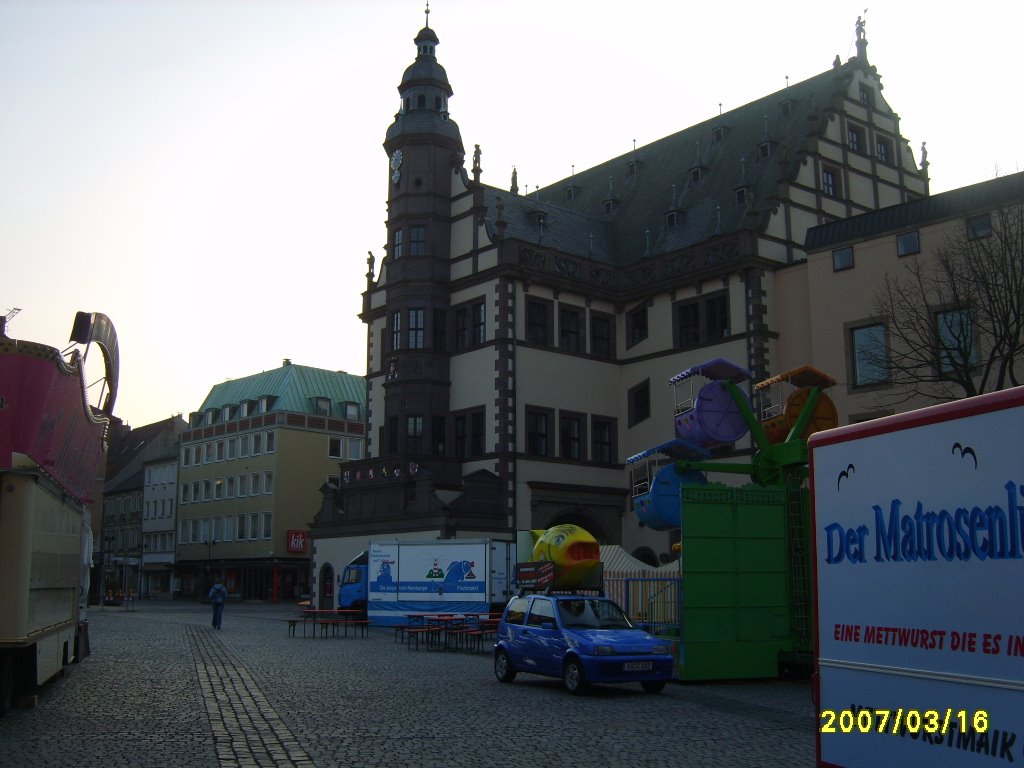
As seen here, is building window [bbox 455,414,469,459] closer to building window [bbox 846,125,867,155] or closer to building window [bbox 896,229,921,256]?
building window [bbox 896,229,921,256]

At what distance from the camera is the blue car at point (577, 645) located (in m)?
17.3

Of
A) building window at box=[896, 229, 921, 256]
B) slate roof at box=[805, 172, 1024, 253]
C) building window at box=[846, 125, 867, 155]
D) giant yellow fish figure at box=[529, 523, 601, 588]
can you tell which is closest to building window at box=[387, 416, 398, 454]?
giant yellow fish figure at box=[529, 523, 601, 588]

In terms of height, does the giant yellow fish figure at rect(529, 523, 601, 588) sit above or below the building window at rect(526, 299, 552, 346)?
below

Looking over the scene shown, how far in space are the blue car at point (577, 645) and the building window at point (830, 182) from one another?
30.2 meters

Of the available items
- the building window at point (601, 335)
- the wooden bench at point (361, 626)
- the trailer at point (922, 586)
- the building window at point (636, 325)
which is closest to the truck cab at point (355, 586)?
the wooden bench at point (361, 626)

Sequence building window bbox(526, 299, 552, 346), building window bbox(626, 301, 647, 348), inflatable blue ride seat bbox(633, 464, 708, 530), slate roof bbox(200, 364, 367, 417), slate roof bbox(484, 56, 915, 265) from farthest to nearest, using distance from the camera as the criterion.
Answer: slate roof bbox(200, 364, 367, 417)
building window bbox(626, 301, 647, 348)
slate roof bbox(484, 56, 915, 265)
building window bbox(526, 299, 552, 346)
inflatable blue ride seat bbox(633, 464, 708, 530)

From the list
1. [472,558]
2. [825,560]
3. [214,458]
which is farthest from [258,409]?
[825,560]

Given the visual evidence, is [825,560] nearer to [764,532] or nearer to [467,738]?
[467,738]

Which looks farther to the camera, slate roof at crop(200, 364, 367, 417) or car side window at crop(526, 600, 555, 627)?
slate roof at crop(200, 364, 367, 417)

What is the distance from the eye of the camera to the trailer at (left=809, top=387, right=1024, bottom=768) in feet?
21.7

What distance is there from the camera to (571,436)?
45.2 m

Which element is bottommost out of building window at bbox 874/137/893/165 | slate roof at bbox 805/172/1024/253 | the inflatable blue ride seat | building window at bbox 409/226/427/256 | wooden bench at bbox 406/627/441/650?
wooden bench at bbox 406/627/441/650

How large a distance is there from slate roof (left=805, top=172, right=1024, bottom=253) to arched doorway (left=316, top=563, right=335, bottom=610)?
2513cm

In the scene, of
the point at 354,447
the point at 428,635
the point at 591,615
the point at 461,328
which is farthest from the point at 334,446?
the point at 591,615
